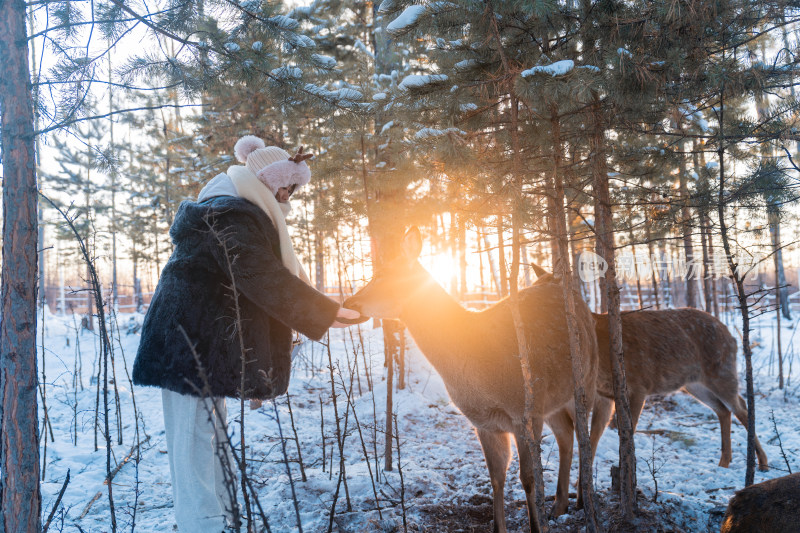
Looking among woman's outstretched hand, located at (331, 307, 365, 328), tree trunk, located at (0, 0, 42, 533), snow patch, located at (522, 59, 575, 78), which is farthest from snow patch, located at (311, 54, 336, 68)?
woman's outstretched hand, located at (331, 307, 365, 328)

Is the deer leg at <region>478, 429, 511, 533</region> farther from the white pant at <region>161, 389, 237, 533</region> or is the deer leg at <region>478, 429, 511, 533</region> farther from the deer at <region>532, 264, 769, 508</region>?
the white pant at <region>161, 389, 237, 533</region>

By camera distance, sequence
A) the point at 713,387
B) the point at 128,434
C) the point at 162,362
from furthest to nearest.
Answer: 1. the point at 128,434
2. the point at 713,387
3. the point at 162,362

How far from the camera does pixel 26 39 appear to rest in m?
2.95

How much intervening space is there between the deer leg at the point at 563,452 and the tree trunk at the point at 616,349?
0.61 metres

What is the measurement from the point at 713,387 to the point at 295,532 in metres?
5.29

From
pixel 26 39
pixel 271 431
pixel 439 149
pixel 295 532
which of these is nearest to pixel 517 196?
pixel 439 149

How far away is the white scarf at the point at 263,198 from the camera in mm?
3119

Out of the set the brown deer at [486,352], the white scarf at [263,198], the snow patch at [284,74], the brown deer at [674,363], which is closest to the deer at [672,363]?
the brown deer at [674,363]

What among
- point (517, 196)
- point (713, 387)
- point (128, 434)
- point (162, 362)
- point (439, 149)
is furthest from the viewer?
point (128, 434)

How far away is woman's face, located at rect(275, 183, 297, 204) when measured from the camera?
11.3 ft

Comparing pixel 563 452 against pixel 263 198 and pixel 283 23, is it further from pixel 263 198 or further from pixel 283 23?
pixel 283 23

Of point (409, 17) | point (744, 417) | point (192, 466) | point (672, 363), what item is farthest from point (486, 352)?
point (744, 417)

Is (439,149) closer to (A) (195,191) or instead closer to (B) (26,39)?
(B) (26,39)

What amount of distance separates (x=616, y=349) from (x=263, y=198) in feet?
10.0
